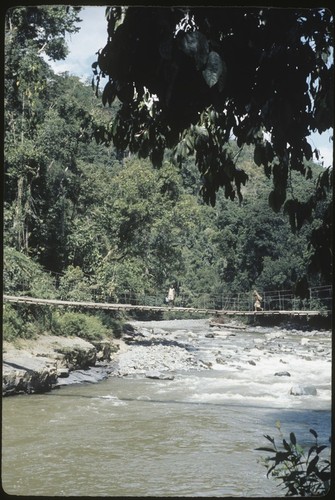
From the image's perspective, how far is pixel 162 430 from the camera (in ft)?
16.6

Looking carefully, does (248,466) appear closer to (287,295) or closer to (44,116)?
(287,295)

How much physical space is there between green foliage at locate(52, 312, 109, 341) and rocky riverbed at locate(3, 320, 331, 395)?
0.20 m

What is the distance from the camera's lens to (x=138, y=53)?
96 centimetres

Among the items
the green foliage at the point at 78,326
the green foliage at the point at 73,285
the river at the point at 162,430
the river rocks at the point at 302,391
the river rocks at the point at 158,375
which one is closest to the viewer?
the river at the point at 162,430

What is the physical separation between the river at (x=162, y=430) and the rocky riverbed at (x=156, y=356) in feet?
0.37

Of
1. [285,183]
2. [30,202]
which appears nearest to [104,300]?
[30,202]

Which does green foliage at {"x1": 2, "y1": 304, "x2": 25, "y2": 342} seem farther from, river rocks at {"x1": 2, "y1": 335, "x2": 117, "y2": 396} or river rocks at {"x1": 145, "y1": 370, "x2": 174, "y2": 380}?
river rocks at {"x1": 145, "y1": 370, "x2": 174, "y2": 380}

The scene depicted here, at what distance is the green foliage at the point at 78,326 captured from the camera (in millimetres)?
8391

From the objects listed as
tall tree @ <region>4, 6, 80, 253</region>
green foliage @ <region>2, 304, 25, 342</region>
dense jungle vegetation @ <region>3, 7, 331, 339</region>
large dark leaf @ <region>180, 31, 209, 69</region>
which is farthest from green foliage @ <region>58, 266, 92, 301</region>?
large dark leaf @ <region>180, 31, 209, 69</region>

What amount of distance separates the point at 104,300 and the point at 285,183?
32.6 ft

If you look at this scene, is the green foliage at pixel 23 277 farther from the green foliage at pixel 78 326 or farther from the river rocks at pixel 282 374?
the river rocks at pixel 282 374

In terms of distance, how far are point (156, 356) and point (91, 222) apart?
304cm

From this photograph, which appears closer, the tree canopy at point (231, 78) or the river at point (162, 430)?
the tree canopy at point (231, 78)

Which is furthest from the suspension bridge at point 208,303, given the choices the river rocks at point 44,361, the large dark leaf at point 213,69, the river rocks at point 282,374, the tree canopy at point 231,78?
the large dark leaf at point 213,69
